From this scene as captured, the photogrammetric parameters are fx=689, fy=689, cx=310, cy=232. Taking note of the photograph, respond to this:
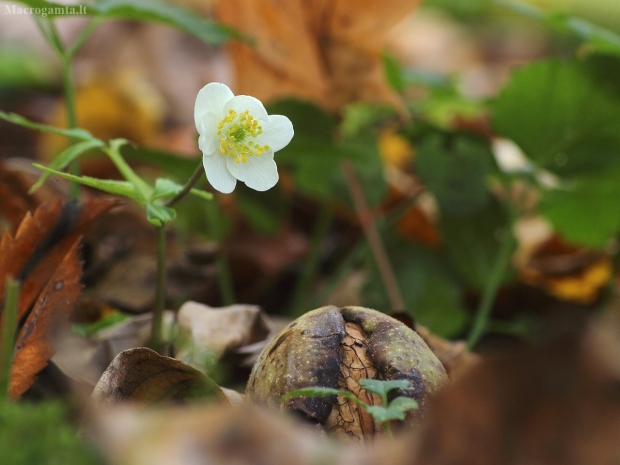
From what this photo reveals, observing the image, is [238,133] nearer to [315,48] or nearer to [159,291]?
[159,291]

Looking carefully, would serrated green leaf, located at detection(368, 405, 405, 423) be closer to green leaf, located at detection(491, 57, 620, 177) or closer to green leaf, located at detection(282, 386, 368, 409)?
Result: green leaf, located at detection(282, 386, 368, 409)

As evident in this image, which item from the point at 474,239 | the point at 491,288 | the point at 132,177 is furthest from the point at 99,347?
the point at 474,239

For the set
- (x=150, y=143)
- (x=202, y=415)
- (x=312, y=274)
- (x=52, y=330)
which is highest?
(x=202, y=415)

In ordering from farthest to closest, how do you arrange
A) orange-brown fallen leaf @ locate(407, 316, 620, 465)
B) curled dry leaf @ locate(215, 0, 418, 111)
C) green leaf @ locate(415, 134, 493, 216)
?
curled dry leaf @ locate(215, 0, 418, 111) → green leaf @ locate(415, 134, 493, 216) → orange-brown fallen leaf @ locate(407, 316, 620, 465)

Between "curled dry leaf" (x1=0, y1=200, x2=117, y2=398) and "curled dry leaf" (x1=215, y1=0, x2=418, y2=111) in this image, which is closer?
"curled dry leaf" (x1=0, y1=200, x2=117, y2=398)

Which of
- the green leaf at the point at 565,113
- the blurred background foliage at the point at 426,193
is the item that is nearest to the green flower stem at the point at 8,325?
the blurred background foliage at the point at 426,193

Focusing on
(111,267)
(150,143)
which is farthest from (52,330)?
(150,143)

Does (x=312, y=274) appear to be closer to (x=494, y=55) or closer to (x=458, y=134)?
(x=458, y=134)

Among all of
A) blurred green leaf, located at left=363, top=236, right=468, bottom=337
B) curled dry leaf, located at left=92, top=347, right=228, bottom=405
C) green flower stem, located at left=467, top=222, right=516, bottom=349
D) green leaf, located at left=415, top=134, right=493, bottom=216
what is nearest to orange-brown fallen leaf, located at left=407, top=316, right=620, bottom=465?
curled dry leaf, located at left=92, top=347, right=228, bottom=405
